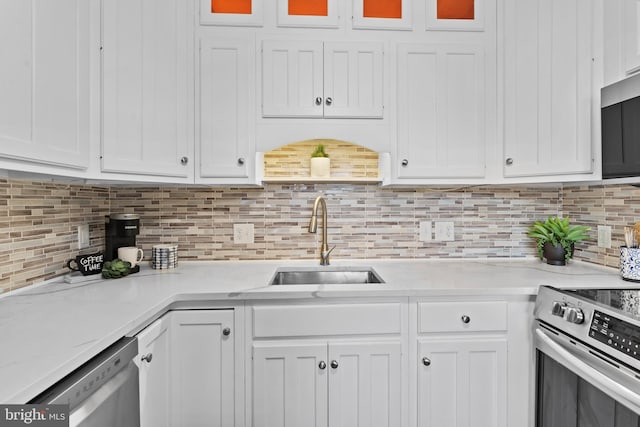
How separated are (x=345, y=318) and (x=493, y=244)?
1.24 meters

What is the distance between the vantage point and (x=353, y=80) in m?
1.86

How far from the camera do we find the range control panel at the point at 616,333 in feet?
3.58

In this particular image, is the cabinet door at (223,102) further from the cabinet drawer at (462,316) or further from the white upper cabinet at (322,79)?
the cabinet drawer at (462,316)

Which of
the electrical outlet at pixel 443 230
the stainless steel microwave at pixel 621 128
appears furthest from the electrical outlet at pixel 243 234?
the stainless steel microwave at pixel 621 128

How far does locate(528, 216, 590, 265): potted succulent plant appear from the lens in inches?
78.9

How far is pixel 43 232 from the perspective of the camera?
5.14ft

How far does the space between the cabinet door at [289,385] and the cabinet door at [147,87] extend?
0.99m

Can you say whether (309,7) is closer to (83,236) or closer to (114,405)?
(83,236)

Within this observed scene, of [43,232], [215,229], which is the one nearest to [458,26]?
[215,229]

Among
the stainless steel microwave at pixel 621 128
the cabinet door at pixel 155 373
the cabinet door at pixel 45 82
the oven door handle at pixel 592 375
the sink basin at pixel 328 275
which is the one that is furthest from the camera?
the sink basin at pixel 328 275

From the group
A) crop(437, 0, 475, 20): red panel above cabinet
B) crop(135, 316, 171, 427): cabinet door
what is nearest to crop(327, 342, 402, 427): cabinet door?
crop(135, 316, 171, 427): cabinet door

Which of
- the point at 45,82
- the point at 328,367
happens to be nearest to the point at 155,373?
the point at 328,367

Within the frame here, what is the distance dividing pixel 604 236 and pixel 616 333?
1.03 meters

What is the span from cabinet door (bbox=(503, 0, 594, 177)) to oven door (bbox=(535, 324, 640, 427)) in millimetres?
830
